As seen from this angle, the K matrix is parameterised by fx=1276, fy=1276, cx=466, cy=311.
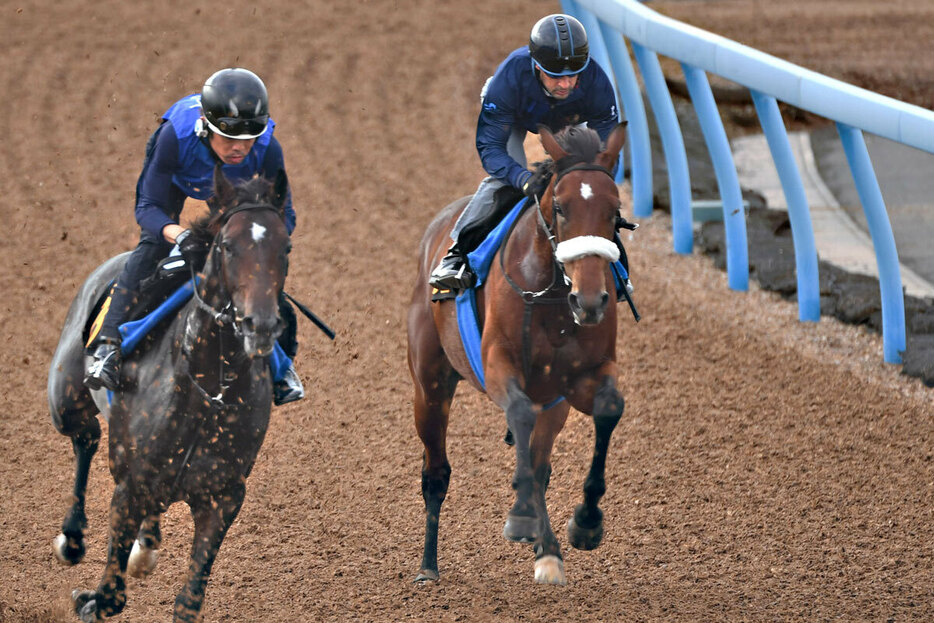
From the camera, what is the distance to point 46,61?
1434 centimetres

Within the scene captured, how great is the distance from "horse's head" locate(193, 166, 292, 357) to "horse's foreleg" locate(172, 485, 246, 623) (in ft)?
3.13

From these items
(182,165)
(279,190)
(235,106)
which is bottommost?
(182,165)

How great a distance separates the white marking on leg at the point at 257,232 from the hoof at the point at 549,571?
6.66 feet

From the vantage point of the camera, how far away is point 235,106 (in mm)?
5238

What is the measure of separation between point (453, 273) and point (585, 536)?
1.40 metres

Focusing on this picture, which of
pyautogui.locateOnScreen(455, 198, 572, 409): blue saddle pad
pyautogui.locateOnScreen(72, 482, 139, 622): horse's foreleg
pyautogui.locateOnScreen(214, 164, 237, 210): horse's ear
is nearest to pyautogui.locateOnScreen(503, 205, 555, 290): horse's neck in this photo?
pyautogui.locateOnScreen(455, 198, 572, 409): blue saddle pad

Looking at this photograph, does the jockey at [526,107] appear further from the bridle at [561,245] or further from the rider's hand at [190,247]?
the rider's hand at [190,247]

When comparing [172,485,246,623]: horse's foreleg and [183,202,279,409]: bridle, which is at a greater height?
[183,202,279,409]: bridle

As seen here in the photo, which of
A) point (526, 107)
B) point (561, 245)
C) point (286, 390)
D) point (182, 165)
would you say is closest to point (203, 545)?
point (286, 390)

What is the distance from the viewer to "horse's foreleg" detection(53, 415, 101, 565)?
254 inches

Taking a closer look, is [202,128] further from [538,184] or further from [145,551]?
[145,551]

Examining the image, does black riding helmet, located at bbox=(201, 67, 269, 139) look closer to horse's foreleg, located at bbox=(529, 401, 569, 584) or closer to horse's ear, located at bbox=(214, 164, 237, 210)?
horse's ear, located at bbox=(214, 164, 237, 210)

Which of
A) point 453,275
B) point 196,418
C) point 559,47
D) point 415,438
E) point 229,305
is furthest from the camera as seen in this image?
point 415,438

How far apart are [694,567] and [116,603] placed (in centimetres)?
288
